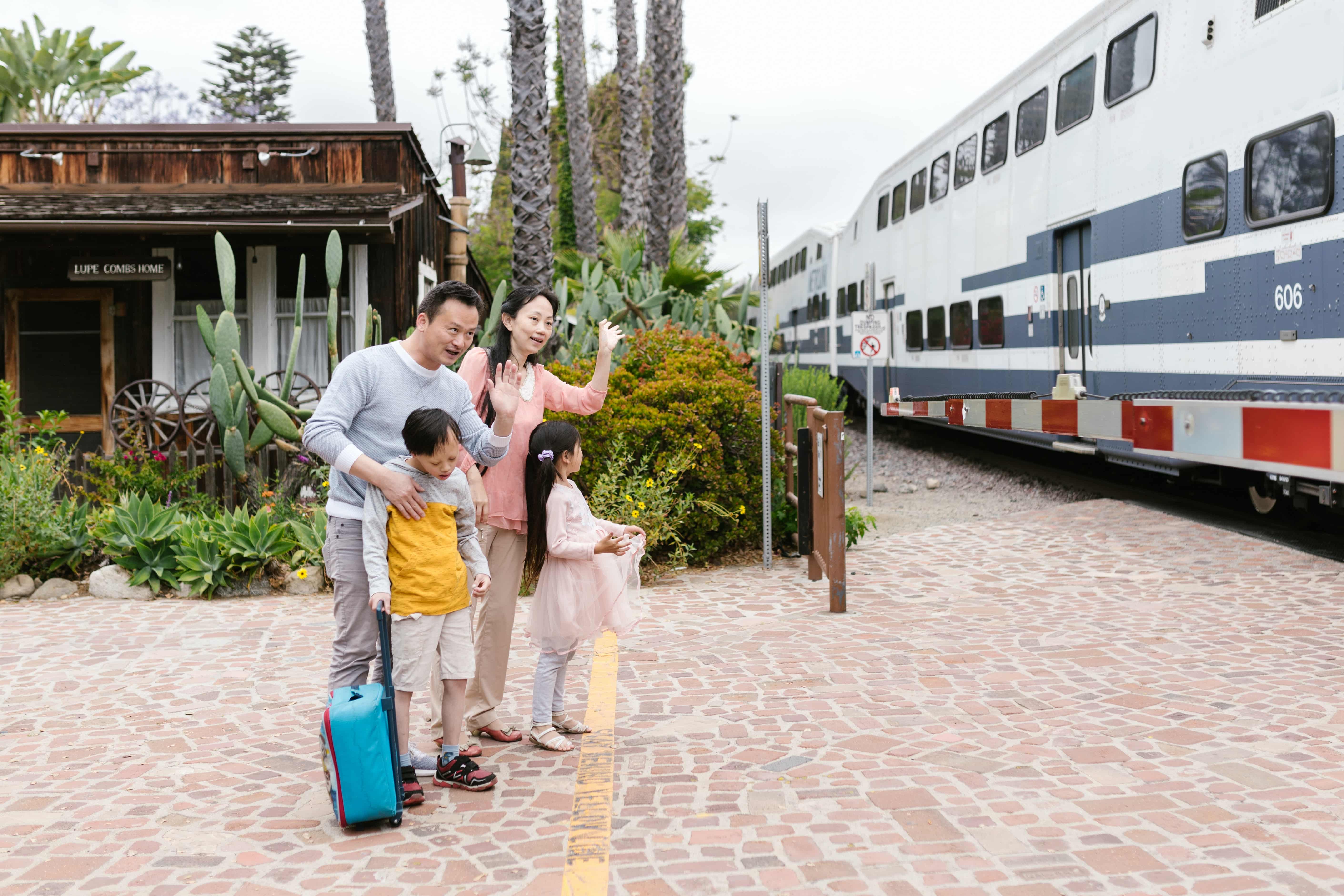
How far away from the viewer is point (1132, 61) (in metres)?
10.4

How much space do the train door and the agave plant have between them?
7.08 meters

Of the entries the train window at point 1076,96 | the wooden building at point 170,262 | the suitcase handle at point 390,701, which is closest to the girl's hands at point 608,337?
the suitcase handle at point 390,701

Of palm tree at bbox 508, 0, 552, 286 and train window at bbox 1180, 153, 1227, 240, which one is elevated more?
palm tree at bbox 508, 0, 552, 286

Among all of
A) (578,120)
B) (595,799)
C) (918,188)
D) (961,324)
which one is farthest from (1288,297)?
(578,120)

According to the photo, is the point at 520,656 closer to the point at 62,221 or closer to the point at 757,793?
the point at 757,793

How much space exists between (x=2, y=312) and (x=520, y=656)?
1019 cm

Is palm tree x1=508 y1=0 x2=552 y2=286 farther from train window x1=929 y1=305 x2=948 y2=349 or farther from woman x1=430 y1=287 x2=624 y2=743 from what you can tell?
woman x1=430 y1=287 x2=624 y2=743

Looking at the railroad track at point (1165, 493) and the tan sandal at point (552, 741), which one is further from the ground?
the railroad track at point (1165, 493)

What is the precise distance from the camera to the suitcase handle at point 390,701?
156 inches

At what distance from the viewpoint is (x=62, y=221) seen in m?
11.8

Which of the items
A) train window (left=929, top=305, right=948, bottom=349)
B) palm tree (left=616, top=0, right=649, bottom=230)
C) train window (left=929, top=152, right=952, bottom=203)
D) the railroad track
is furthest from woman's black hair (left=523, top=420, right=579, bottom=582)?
palm tree (left=616, top=0, right=649, bottom=230)

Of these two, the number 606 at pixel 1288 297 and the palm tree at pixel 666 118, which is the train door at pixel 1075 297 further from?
the palm tree at pixel 666 118

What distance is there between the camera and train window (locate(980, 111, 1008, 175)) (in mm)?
13805

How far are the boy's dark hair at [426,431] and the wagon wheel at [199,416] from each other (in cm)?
699
